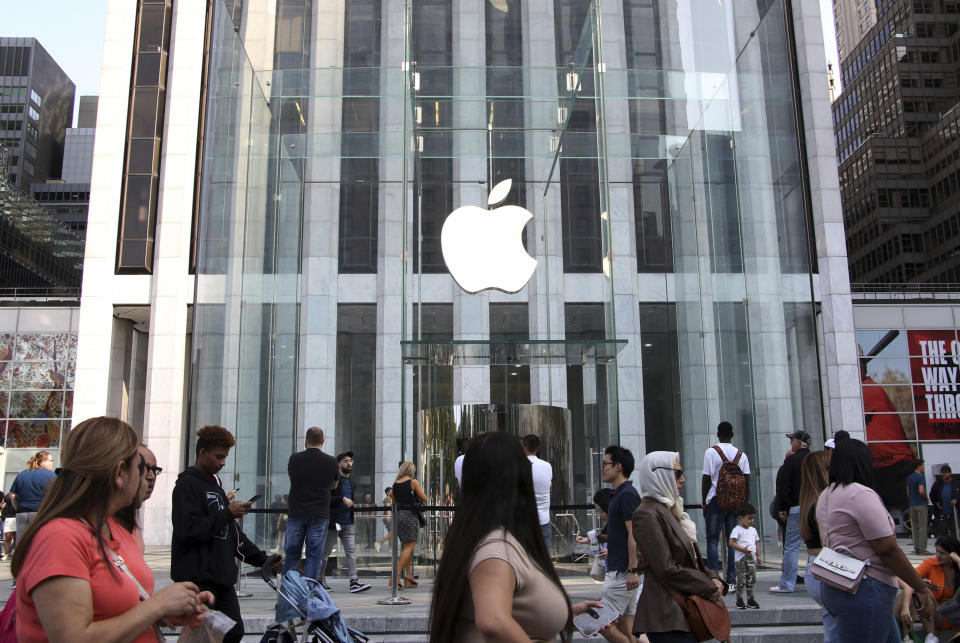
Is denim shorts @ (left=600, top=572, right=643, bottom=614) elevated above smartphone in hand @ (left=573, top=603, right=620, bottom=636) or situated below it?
below

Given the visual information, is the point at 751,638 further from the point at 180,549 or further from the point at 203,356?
the point at 203,356

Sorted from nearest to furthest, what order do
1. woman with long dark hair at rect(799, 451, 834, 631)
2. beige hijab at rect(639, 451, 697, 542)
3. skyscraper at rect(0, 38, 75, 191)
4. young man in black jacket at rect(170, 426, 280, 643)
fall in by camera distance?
1. beige hijab at rect(639, 451, 697, 542)
2. young man in black jacket at rect(170, 426, 280, 643)
3. woman with long dark hair at rect(799, 451, 834, 631)
4. skyscraper at rect(0, 38, 75, 191)

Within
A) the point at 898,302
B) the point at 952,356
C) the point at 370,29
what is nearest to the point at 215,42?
the point at 370,29

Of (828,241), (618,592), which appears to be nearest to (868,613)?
(618,592)

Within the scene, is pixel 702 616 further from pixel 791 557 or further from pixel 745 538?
pixel 791 557

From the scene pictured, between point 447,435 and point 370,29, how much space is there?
310 inches

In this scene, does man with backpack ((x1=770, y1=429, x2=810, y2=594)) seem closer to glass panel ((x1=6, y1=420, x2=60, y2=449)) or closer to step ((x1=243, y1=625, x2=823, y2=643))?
step ((x1=243, y1=625, x2=823, y2=643))

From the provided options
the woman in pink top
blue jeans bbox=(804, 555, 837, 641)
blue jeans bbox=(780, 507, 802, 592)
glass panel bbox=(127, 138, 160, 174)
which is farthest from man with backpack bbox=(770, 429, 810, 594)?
glass panel bbox=(127, 138, 160, 174)

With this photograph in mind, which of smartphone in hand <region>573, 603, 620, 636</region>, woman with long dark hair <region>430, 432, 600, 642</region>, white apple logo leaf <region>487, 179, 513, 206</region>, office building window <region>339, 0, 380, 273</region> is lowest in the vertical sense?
smartphone in hand <region>573, 603, 620, 636</region>

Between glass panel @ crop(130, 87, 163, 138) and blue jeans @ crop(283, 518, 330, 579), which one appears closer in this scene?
blue jeans @ crop(283, 518, 330, 579)

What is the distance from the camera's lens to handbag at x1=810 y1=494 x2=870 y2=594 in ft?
15.8

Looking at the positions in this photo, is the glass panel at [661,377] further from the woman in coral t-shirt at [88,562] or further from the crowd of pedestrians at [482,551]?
the woman in coral t-shirt at [88,562]

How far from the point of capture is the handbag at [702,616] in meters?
4.63

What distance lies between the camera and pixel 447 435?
13.0 metres
